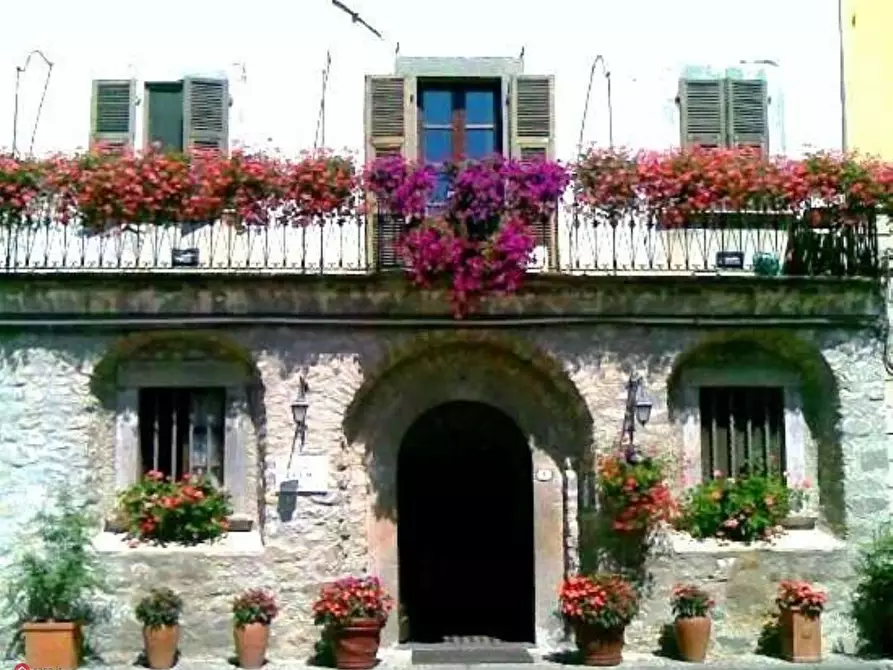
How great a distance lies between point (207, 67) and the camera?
1470cm

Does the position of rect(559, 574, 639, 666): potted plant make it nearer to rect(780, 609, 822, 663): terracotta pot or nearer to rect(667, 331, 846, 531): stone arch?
rect(780, 609, 822, 663): terracotta pot

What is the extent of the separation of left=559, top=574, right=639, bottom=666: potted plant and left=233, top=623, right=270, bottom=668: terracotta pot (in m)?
2.98

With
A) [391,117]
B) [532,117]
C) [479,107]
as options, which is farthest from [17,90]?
[532,117]

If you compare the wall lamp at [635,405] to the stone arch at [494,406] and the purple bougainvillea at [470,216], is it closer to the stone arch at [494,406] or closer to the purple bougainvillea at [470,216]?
the stone arch at [494,406]

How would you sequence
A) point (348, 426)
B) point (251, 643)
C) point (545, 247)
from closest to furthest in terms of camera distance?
point (251, 643) → point (545, 247) → point (348, 426)

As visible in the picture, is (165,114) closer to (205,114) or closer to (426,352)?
(205,114)

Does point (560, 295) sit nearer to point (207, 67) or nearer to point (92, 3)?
point (207, 67)

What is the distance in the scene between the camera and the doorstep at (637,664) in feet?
43.0

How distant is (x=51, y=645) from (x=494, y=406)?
5.12 metres

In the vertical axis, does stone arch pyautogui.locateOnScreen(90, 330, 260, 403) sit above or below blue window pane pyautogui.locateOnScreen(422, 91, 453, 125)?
below

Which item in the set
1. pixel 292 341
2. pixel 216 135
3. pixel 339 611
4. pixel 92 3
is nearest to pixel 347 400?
pixel 292 341

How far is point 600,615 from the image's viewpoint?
13.0 m

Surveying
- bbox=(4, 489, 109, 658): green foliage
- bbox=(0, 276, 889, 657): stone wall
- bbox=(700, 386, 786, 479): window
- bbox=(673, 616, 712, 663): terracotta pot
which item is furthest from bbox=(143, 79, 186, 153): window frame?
bbox=(673, 616, 712, 663): terracotta pot

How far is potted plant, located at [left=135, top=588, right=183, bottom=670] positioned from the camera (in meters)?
13.0
